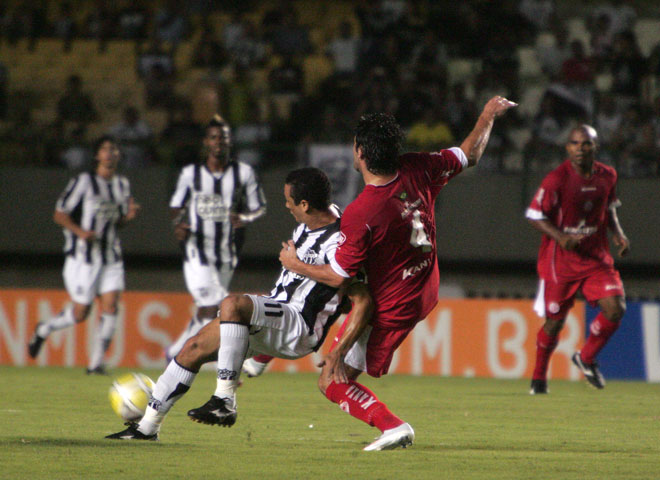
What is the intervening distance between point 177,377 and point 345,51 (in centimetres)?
1112

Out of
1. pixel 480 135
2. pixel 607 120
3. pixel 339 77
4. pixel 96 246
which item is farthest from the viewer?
pixel 339 77

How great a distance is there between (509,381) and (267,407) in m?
4.01

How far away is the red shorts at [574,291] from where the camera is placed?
924cm

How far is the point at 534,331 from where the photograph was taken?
39.3ft

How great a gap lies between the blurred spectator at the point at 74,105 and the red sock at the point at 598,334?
344 inches

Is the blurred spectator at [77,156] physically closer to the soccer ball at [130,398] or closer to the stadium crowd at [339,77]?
the stadium crowd at [339,77]

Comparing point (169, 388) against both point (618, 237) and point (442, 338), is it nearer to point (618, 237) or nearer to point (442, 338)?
point (618, 237)

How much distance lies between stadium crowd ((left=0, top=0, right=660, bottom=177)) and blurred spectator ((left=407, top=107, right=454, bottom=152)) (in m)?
0.02

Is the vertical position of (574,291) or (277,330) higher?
(277,330)

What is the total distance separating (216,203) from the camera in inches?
393

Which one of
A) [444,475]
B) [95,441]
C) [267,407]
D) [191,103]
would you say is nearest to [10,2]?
[191,103]

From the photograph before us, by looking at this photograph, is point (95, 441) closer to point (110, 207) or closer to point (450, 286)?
point (110, 207)

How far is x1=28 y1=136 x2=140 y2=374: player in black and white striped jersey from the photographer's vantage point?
11.1m

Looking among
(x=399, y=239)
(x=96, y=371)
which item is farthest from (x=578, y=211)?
(x=96, y=371)
